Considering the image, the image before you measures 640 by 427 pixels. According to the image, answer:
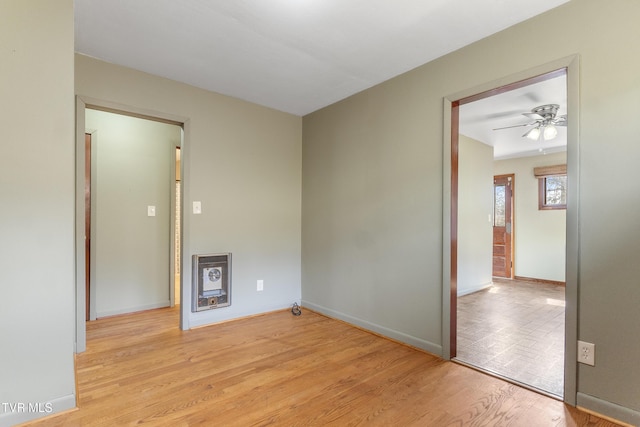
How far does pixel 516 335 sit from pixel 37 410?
11.7 feet

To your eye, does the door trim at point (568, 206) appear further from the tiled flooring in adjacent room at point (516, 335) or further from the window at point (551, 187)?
the window at point (551, 187)

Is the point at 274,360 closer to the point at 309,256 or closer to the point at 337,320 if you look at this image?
the point at 337,320

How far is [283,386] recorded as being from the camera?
2006 mm

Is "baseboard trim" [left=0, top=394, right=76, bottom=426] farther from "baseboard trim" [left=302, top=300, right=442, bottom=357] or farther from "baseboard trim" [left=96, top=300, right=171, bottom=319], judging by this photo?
"baseboard trim" [left=302, top=300, right=442, bottom=357]

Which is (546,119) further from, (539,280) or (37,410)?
(37,410)

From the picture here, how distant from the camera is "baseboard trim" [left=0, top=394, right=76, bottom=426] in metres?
1.59

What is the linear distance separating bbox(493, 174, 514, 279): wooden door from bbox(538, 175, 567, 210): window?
488 millimetres

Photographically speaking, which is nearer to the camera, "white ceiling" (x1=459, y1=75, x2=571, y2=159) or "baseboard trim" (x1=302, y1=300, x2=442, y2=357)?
"baseboard trim" (x1=302, y1=300, x2=442, y2=357)

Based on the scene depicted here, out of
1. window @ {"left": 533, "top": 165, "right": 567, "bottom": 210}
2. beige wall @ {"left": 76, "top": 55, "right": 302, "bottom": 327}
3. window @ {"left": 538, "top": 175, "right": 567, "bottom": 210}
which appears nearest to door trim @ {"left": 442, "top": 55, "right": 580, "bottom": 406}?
beige wall @ {"left": 76, "top": 55, "right": 302, "bottom": 327}

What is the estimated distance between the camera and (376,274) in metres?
2.99

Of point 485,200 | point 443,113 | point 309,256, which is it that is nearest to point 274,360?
point 309,256

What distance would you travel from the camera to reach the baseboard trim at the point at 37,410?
1.59 m

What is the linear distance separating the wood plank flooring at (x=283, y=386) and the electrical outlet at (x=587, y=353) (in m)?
0.28

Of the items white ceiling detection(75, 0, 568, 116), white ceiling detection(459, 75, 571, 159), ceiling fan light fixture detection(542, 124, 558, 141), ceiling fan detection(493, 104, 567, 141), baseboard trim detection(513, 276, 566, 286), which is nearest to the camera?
white ceiling detection(75, 0, 568, 116)
